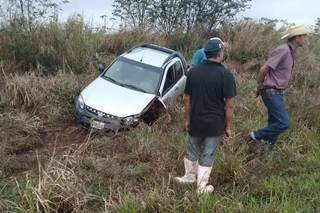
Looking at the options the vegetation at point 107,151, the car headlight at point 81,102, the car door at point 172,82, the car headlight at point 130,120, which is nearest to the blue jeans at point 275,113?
the vegetation at point 107,151

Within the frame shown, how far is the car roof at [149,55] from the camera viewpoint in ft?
36.3

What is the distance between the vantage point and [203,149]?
6289 mm

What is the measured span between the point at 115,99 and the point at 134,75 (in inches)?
41.9

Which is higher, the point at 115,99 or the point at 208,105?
the point at 208,105

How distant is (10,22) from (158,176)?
8162 millimetres

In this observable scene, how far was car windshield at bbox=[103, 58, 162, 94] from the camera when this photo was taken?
409 inches

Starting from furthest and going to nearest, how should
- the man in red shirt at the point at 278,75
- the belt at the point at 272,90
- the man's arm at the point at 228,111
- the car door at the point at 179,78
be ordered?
the car door at the point at 179,78 → the belt at the point at 272,90 → the man in red shirt at the point at 278,75 → the man's arm at the point at 228,111

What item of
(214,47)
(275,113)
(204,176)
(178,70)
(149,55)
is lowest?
(178,70)

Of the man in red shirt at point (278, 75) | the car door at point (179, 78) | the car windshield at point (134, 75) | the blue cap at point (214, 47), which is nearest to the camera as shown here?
the blue cap at point (214, 47)

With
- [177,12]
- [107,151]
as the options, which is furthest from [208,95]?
[177,12]

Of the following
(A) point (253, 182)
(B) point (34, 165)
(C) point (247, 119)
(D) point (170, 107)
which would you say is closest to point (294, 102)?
(C) point (247, 119)

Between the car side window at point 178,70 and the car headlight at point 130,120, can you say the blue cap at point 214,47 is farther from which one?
the car side window at point 178,70

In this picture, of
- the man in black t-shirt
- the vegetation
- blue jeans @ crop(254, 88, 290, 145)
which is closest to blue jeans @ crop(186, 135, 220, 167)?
the man in black t-shirt

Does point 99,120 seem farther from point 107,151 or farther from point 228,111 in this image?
point 228,111
